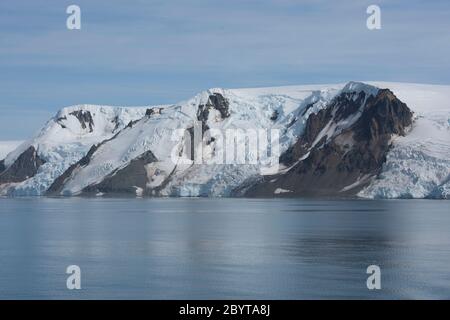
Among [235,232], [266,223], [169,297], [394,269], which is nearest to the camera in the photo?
[169,297]

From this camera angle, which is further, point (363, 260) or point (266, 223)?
point (266, 223)

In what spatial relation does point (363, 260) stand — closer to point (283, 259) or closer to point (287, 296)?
point (283, 259)

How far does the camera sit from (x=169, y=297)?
175ft

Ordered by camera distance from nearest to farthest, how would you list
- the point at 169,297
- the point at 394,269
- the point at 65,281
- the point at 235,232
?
the point at 169,297, the point at 65,281, the point at 394,269, the point at 235,232

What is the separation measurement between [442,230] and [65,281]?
59553 millimetres

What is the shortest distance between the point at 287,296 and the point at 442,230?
189ft
